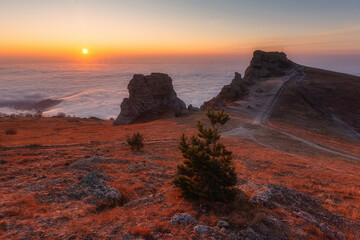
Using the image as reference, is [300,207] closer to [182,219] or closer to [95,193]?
[182,219]

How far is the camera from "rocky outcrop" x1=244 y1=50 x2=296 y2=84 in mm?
67562

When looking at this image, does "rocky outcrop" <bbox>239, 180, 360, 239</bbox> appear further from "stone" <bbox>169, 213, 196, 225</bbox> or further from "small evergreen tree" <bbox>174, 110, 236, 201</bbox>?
"stone" <bbox>169, 213, 196, 225</bbox>

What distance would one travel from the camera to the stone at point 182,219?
5.91m

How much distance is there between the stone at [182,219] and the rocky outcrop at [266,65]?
2607 inches

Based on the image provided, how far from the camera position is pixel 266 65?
70.0m

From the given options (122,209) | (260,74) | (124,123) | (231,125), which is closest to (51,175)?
(122,209)

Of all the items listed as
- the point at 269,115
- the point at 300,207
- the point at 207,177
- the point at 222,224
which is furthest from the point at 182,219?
the point at 269,115

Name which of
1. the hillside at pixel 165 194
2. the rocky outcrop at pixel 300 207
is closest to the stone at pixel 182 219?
the hillside at pixel 165 194

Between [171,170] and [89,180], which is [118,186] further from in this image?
[171,170]

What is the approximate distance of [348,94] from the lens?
2012 inches

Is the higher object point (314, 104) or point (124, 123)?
point (314, 104)

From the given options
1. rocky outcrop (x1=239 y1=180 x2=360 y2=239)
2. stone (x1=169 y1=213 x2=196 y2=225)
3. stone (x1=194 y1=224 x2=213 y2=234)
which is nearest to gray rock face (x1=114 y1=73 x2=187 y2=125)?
rocky outcrop (x1=239 y1=180 x2=360 y2=239)

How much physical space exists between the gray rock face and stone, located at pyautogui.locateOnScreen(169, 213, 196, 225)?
38.3 meters

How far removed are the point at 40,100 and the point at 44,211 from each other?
479 ft
